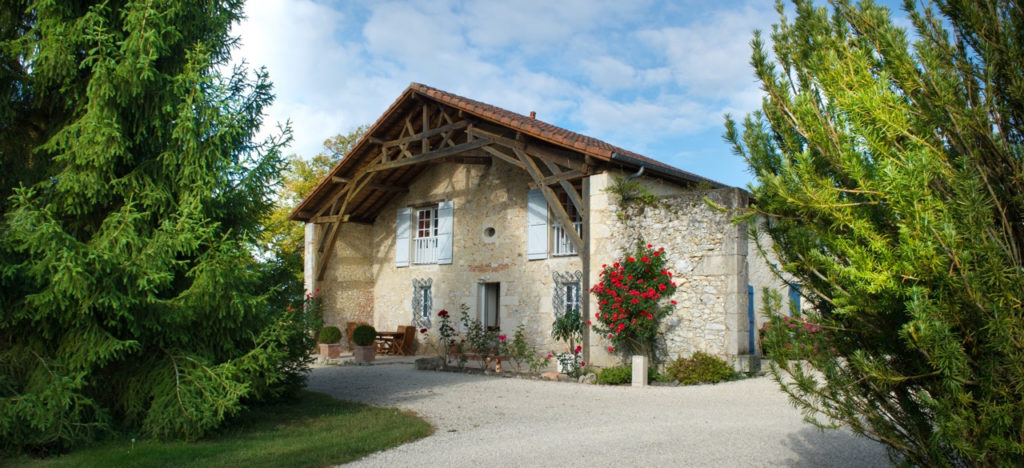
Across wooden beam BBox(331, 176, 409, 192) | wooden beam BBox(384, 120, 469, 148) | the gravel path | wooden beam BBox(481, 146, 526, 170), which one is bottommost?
the gravel path

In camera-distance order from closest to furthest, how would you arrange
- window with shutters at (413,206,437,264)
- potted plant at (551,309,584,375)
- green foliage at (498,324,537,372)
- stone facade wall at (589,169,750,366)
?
1. stone facade wall at (589,169,750,366)
2. potted plant at (551,309,584,375)
3. green foliage at (498,324,537,372)
4. window with shutters at (413,206,437,264)

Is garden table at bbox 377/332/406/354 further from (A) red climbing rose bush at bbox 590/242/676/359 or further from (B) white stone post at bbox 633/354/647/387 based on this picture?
(B) white stone post at bbox 633/354/647/387

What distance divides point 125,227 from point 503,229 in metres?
8.73

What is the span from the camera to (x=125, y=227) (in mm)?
5805

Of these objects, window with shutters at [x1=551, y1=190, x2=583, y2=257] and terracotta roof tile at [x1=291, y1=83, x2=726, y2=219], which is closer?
terracotta roof tile at [x1=291, y1=83, x2=726, y2=219]

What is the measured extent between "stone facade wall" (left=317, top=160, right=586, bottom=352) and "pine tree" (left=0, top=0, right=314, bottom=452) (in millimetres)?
7089

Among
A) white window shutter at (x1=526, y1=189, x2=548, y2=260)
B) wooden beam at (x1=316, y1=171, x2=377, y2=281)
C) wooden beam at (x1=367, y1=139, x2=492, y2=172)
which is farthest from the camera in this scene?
wooden beam at (x1=316, y1=171, x2=377, y2=281)

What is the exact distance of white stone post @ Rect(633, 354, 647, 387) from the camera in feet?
31.2

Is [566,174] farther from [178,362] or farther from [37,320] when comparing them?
[37,320]

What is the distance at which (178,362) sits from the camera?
20.1 ft

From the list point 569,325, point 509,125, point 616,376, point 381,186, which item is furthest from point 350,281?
point 616,376

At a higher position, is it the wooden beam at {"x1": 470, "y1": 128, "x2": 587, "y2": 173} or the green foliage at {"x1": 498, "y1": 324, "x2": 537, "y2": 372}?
the wooden beam at {"x1": 470, "y1": 128, "x2": 587, "y2": 173}

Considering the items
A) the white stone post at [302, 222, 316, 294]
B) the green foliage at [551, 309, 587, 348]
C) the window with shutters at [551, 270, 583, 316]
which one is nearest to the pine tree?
the green foliage at [551, 309, 587, 348]

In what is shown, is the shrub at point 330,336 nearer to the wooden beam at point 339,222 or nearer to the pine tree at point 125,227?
the wooden beam at point 339,222
